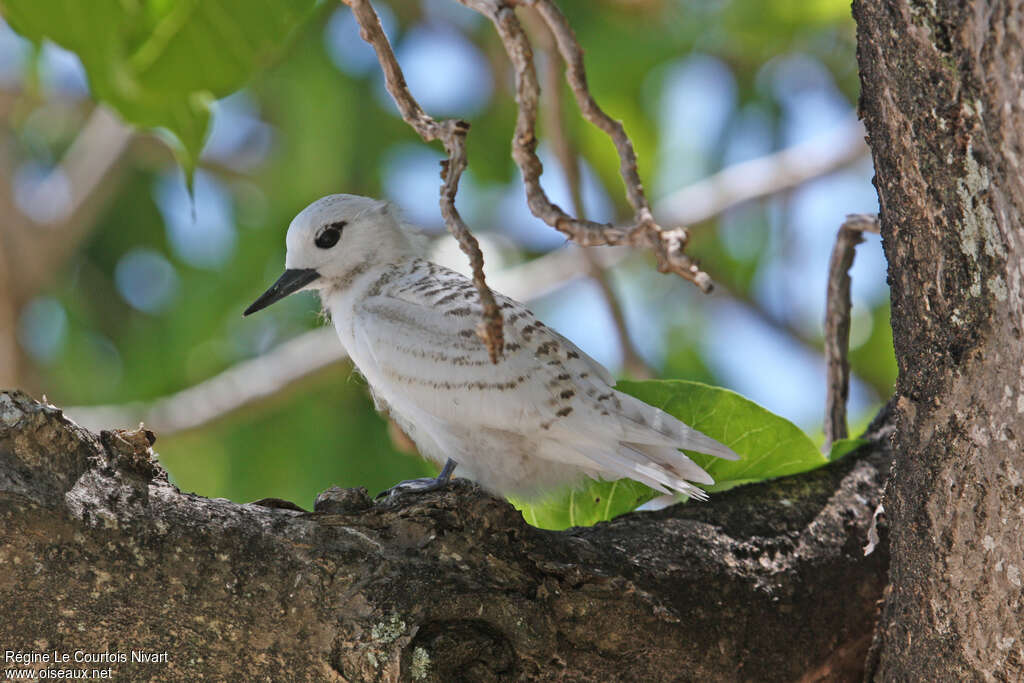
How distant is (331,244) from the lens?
3086 millimetres

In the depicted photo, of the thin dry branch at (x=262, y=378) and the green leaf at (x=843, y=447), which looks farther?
the thin dry branch at (x=262, y=378)

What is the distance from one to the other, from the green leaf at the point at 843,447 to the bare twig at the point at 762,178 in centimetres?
269

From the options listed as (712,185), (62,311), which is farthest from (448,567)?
Result: (62,311)

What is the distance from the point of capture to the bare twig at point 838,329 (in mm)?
2844

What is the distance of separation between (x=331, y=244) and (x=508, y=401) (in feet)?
2.75

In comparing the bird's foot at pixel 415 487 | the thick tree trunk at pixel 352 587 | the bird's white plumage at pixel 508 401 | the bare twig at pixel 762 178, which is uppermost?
the bare twig at pixel 762 178

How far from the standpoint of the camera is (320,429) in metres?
6.23

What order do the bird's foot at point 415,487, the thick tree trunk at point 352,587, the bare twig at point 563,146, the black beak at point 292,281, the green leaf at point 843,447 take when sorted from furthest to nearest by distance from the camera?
1. the bare twig at point 563,146
2. the black beak at point 292,281
3. the green leaf at point 843,447
4. the bird's foot at point 415,487
5. the thick tree trunk at point 352,587

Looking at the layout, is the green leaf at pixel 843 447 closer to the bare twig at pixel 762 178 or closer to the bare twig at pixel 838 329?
the bare twig at pixel 838 329

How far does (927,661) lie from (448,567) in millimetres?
865

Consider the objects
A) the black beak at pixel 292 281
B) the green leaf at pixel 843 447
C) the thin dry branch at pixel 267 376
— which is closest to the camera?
the green leaf at pixel 843 447

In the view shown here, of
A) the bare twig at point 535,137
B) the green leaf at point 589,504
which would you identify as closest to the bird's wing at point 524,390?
the green leaf at point 589,504

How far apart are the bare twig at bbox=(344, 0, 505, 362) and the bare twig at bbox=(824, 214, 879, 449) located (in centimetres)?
138

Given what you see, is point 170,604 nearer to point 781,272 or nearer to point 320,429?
point 320,429
